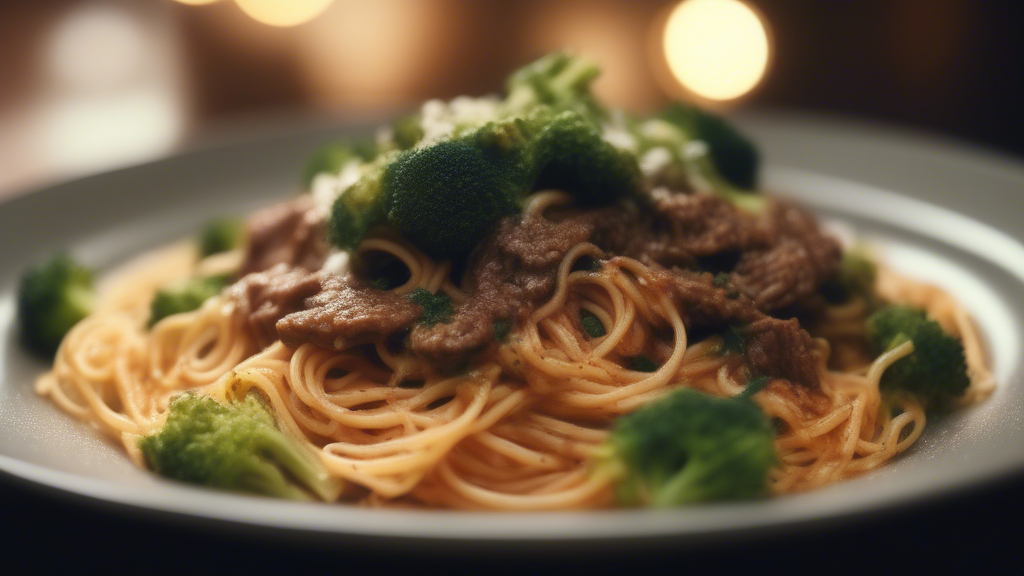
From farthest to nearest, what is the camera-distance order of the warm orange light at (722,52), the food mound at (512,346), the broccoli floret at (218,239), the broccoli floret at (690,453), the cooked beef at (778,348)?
the warm orange light at (722,52) → the broccoli floret at (218,239) → the cooked beef at (778,348) → the food mound at (512,346) → the broccoli floret at (690,453)

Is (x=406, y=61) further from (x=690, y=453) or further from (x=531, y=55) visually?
(x=690, y=453)

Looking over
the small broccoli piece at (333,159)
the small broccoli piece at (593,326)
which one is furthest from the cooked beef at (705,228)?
the small broccoli piece at (333,159)

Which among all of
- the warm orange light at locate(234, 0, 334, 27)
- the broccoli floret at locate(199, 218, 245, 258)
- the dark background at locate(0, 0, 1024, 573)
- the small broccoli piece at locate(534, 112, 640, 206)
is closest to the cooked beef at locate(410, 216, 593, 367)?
the small broccoli piece at locate(534, 112, 640, 206)

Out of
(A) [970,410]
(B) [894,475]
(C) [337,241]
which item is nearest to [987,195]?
(A) [970,410]

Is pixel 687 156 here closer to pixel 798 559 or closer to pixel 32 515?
pixel 798 559

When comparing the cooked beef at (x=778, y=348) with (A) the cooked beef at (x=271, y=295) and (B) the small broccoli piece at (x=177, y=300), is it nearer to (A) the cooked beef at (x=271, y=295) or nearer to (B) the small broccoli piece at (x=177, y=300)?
(A) the cooked beef at (x=271, y=295)

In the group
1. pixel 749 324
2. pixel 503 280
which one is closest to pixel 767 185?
pixel 749 324

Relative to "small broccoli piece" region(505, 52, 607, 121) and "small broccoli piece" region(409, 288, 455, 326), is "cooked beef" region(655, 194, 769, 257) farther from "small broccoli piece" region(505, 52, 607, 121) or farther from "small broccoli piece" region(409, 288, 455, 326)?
"small broccoli piece" region(409, 288, 455, 326)
